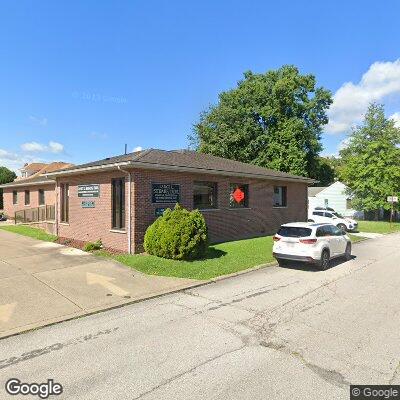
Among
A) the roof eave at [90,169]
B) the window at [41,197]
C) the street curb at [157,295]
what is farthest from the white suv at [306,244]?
the window at [41,197]

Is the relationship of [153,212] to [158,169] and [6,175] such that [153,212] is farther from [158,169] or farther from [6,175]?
[6,175]

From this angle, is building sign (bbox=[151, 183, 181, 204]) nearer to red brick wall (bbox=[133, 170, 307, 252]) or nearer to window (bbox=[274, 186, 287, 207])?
red brick wall (bbox=[133, 170, 307, 252])

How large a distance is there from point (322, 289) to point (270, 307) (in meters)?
2.37

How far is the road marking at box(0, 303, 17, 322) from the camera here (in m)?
6.91

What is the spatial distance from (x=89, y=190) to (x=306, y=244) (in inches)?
378

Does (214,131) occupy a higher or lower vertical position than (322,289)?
higher

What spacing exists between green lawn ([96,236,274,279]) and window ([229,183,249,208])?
11.8 ft

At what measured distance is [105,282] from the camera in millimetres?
9625

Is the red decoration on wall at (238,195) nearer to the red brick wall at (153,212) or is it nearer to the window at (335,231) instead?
the red brick wall at (153,212)

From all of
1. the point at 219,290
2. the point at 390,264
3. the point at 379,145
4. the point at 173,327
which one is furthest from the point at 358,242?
the point at 379,145

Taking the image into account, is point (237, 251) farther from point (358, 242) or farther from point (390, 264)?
point (358, 242)

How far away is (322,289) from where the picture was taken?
9.41m

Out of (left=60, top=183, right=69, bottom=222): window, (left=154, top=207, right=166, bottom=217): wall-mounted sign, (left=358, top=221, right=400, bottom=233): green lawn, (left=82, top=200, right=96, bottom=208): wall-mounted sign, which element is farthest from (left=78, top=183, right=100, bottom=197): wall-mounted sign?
Result: (left=358, top=221, right=400, bottom=233): green lawn

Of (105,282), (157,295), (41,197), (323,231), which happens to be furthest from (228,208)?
(41,197)
